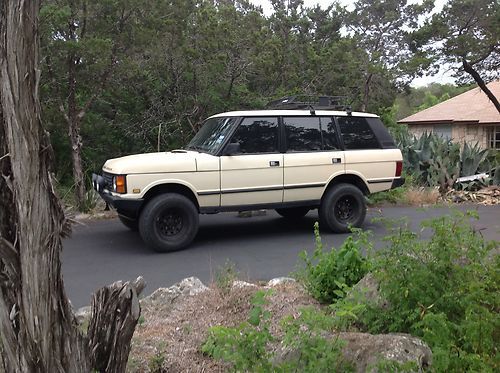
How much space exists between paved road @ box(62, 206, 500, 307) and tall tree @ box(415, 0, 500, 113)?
861 centimetres

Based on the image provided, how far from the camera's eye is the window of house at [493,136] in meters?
24.9

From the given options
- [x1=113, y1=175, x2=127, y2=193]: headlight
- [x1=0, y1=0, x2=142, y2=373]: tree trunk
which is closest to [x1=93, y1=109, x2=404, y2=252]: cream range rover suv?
[x1=113, y1=175, x2=127, y2=193]: headlight

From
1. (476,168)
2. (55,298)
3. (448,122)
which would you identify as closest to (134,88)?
(476,168)

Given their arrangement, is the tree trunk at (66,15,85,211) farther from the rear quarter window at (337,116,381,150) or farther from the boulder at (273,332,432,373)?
the boulder at (273,332,432,373)

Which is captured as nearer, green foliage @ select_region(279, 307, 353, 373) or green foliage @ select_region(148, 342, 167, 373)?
green foliage @ select_region(279, 307, 353, 373)

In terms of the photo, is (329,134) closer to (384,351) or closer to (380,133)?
(380,133)

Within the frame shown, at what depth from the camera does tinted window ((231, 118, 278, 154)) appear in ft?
25.3

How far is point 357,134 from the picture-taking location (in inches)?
339

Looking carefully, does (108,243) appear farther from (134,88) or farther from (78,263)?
(134,88)

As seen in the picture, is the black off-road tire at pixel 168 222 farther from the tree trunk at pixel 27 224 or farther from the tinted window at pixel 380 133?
the tree trunk at pixel 27 224

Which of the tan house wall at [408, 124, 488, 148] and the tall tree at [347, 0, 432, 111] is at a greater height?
the tall tree at [347, 0, 432, 111]

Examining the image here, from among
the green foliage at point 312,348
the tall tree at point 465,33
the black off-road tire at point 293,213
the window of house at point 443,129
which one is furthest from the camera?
the window of house at point 443,129

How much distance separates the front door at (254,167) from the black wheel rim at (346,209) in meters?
1.11

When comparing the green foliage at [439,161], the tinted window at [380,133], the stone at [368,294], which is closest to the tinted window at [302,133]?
the tinted window at [380,133]
